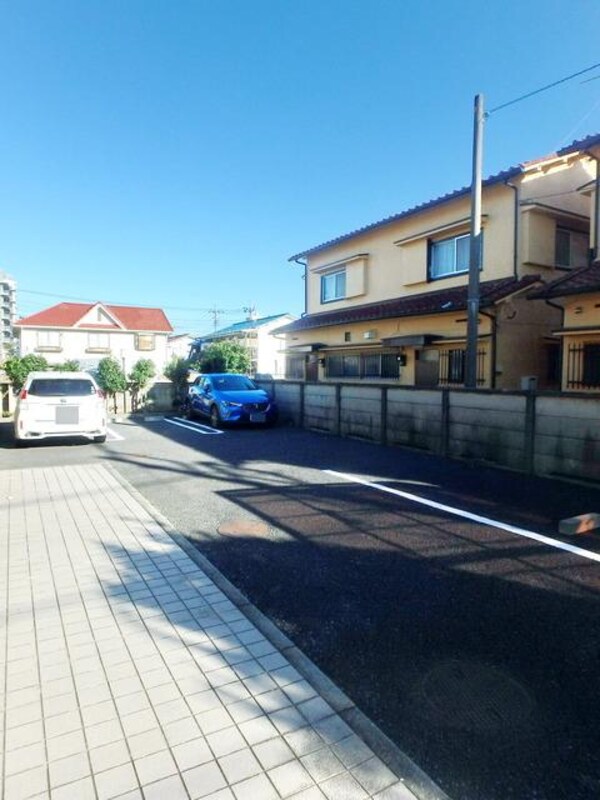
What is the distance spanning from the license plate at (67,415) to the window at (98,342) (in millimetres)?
30272

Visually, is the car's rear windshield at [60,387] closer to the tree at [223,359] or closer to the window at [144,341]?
the tree at [223,359]

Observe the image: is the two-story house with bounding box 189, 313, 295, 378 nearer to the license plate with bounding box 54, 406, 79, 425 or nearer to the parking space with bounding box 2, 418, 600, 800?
the license plate with bounding box 54, 406, 79, 425

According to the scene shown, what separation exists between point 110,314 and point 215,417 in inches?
1128

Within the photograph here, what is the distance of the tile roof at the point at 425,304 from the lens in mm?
11742

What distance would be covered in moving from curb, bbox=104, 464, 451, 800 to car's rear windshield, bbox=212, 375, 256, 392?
1032cm

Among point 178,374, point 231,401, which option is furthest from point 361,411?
point 178,374

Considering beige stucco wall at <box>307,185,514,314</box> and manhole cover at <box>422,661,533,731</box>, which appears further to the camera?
beige stucco wall at <box>307,185,514,314</box>

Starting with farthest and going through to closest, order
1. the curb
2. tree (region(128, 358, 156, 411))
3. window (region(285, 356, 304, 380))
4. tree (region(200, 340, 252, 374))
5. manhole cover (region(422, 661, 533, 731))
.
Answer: window (region(285, 356, 304, 380)) < tree (region(200, 340, 252, 374)) < tree (region(128, 358, 156, 411)) < manhole cover (region(422, 661, 533, 731)) < the curb

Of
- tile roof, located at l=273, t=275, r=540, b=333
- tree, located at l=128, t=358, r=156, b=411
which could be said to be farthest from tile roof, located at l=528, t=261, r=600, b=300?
tree, located at l=128, t=358, r=156, b=411

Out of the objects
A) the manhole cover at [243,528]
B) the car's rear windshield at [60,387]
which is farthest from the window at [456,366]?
the manhole cover at [243,528]

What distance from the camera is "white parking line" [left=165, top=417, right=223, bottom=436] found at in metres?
12.3

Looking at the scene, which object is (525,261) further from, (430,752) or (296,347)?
(430,752)

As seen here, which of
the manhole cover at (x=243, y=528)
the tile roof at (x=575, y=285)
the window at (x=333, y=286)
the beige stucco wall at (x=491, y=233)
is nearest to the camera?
the manhole cover at (x=243, y=528)

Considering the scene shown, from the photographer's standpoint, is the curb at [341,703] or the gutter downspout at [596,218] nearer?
the curb at [341,703]
